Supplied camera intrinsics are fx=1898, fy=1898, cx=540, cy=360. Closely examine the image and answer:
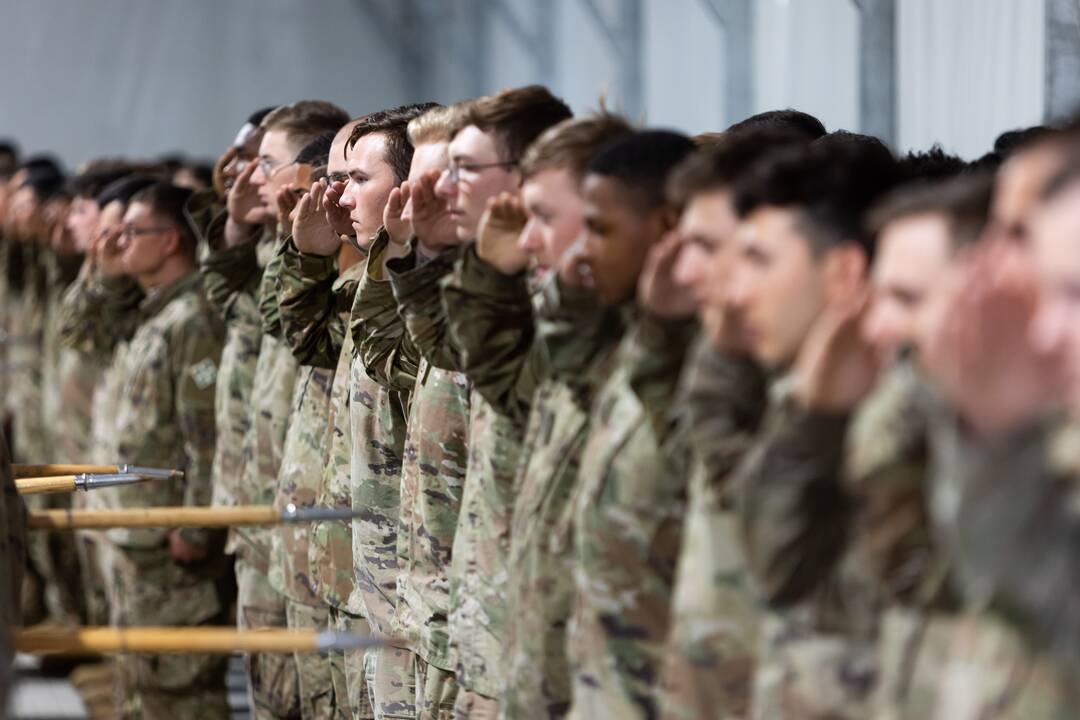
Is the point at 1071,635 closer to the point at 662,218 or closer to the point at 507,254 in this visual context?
the point at 662,218

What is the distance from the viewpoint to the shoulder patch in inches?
239

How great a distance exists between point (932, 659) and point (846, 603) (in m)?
0.18

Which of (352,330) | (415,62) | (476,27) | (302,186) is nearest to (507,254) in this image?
(352,330)

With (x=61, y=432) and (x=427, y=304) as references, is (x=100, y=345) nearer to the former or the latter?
(x=61, y=432)

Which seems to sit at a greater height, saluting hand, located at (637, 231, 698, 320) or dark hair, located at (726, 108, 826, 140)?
dark hair, located at (726, 108, 826, 140)

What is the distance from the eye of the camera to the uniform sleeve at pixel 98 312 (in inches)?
271

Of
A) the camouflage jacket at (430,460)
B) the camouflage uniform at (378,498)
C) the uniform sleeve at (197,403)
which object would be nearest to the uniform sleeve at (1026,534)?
the camouflage jacket at (430,460)

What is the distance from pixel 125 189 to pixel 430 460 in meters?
3.55

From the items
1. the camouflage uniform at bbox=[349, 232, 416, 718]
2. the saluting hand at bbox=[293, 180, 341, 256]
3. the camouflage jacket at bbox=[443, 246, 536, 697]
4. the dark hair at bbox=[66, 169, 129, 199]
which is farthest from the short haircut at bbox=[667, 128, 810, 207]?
the dark hair at bbox=[66, 169, 129, 199]

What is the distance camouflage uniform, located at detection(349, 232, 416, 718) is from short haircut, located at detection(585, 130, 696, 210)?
1456 millimetres

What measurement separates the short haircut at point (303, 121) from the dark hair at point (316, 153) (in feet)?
0.28

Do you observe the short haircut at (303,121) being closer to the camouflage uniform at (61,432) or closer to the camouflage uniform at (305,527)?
the camouflage uniform at (305,527)

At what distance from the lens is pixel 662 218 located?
9.43 ft

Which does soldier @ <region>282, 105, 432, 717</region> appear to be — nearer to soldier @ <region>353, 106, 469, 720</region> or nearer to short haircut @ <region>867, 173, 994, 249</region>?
soldier @ <region>353, 106, 469, 720</region>
